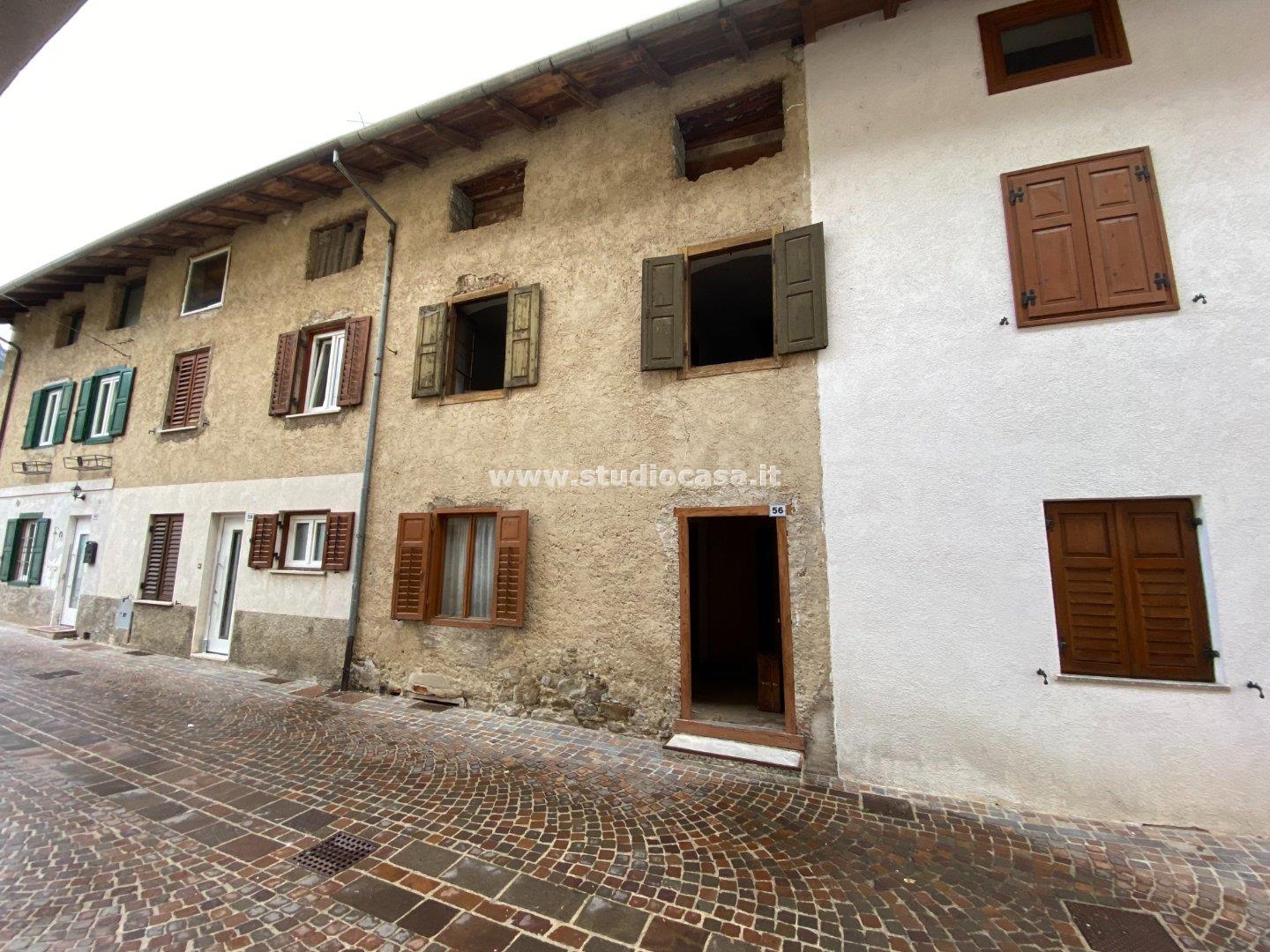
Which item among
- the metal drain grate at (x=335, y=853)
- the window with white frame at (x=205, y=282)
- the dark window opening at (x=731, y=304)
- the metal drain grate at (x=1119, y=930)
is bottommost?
the metal drain grate at (x=1119, y=930)

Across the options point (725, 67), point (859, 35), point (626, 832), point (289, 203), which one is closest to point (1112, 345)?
point (859, 35)

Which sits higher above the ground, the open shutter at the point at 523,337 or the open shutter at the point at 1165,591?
the open shutter at the point at 523,337

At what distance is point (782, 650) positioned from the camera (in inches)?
193

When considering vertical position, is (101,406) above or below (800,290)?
above

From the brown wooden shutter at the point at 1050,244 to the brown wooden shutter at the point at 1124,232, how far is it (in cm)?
7

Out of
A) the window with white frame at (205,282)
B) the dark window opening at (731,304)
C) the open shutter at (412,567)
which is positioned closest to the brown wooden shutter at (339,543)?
the open shutter at (412,567)

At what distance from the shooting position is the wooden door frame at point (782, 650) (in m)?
4.87

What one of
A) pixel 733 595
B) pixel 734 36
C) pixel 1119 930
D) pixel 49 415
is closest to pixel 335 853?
pixel 1119 930

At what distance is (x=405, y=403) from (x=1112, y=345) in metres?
7.62

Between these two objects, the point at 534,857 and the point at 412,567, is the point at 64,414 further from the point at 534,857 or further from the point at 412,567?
the point at 534,857

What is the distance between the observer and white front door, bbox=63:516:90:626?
10180mm

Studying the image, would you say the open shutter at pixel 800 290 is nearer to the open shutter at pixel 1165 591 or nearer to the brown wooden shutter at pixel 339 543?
the open shutter at pixel 1165 591

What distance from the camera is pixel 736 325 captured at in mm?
10000

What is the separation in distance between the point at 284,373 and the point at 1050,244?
9.86m
